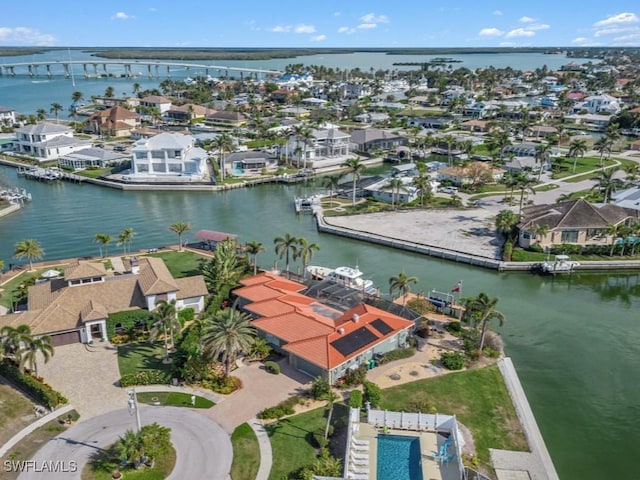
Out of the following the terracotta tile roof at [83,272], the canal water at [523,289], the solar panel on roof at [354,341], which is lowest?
the canal water at [523,289]

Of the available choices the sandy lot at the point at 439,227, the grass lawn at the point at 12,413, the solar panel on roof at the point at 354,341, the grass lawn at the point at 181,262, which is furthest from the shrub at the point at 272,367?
the sandy lot at the point at 439,227

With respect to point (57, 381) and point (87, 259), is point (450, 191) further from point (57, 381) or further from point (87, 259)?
point (57, 381)

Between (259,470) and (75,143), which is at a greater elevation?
(75,143)

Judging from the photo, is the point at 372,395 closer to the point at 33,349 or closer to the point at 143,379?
the point at 143,379

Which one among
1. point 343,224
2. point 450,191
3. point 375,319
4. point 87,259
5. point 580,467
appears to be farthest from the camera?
point 450,191

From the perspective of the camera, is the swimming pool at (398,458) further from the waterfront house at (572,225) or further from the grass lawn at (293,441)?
the waterfront house at (572,225)

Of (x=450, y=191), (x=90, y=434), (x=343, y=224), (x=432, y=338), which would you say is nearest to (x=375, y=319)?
(x=432, y=338)

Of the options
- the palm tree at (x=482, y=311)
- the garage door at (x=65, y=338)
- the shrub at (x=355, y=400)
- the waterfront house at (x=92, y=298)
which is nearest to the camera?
the shrub at (x=355, y=400)
